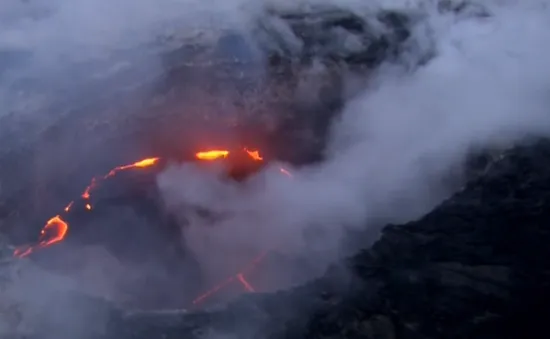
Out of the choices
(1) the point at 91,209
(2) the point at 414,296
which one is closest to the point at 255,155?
(1) the point at 91,209

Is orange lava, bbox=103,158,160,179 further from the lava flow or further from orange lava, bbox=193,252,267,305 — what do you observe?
orange lava, bbox=193,252,267,305

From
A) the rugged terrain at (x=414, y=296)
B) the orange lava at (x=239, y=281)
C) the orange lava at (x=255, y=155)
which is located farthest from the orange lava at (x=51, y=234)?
the orange lava at (x=255, y=155)

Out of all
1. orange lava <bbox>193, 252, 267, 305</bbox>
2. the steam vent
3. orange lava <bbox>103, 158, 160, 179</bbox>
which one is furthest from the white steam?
orange lava <bbox>103, 158, 160, 179</bbox>

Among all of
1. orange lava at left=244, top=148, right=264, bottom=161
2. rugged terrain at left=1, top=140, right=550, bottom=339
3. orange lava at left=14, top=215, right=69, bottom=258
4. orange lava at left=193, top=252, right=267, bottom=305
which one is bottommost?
orange lava at left=14, top=215, right=69, bottom=258

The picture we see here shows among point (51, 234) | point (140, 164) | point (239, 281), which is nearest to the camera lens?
point (239, 281)

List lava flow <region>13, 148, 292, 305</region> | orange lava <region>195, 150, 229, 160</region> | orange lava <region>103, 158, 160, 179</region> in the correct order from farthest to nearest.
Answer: orange lava <region>195, 150, 229, 160</region> < orange lava <region>103, 158, 160, 179</region> < lava flow <region>13, 148, 292, 305</region>

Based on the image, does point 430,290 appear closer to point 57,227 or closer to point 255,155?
point 255,155
